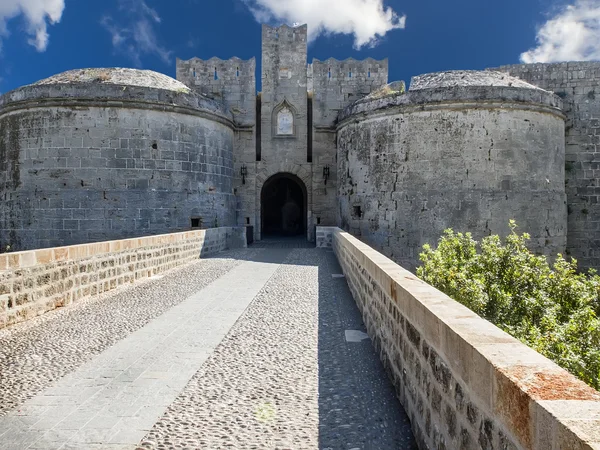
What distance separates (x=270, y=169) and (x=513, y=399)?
58.8 ft

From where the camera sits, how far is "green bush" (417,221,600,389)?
14.1ft

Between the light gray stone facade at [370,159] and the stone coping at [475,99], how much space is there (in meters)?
0.04

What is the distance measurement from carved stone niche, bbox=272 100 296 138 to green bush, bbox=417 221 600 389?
12418 millimetres

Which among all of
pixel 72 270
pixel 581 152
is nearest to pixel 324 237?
pixel 581 152

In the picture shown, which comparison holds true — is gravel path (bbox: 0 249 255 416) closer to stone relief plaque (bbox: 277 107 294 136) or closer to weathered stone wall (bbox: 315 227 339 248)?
weathered stone wall (bbox: 315 227 339 248)

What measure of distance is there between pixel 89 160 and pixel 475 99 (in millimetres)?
12187

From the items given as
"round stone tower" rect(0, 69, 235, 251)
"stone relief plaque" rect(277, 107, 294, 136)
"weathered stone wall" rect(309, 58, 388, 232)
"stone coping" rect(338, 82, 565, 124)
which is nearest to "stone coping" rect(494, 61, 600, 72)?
"stone coping" rect(338, 82, 565, 124)

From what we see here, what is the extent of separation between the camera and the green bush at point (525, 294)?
4301mm

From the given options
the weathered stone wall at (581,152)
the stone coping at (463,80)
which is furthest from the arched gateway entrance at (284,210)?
the weathered stone wall at (581,152)

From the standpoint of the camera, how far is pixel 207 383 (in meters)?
3.89

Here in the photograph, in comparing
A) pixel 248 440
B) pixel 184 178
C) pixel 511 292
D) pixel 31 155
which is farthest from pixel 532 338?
pixel 31 155

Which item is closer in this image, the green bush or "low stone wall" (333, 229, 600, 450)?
"low stone wall" (333, 229, 600, 450)

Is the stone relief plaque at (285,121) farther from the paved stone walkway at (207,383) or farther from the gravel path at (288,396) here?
the gravel path at (288,396)

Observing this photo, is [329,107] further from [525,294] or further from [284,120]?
[525,294]
